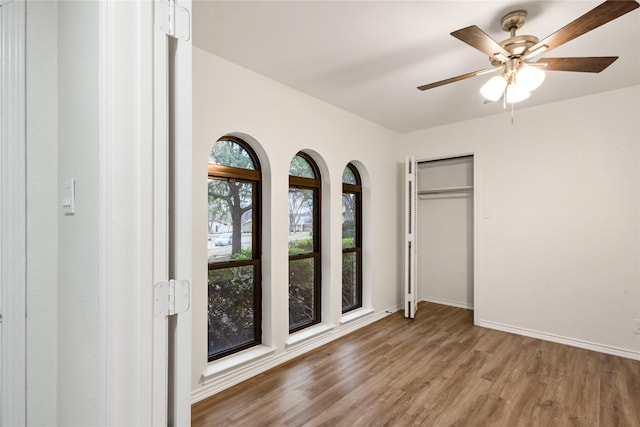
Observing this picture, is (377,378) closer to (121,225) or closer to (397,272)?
(397,272)

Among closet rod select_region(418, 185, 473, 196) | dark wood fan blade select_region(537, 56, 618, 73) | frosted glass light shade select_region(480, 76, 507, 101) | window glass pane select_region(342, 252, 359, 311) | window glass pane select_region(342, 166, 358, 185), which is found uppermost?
dark wood fan blade select_region(537, 56, 618, 73)

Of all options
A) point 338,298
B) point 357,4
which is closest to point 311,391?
point 338,298

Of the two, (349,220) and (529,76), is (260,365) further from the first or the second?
(529,76)

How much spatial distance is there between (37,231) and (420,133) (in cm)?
416

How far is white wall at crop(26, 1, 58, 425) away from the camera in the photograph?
1.29m

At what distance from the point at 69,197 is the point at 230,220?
1.61 m

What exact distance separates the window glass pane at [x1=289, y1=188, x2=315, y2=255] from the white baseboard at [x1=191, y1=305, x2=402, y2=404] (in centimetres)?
90

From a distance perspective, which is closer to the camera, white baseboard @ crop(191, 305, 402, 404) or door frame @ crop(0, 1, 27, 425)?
door frame @ crop(0, 1, 27, 425)

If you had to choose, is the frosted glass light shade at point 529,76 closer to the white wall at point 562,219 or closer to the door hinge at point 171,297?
the white wall at point 562,219

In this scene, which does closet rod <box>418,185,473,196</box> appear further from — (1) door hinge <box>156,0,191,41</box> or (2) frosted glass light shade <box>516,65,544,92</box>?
(1) door hinge <box>156,0,191,41</box>

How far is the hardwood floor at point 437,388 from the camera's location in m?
2.08

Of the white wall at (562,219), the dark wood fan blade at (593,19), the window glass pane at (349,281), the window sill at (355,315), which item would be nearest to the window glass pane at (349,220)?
the window glass pane at (349,281)

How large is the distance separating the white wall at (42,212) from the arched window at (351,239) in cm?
284

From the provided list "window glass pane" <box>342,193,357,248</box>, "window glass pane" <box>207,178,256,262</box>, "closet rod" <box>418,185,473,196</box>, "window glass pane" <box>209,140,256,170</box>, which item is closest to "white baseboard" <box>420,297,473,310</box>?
"closet rod" <box>418,185,473,196</box>
